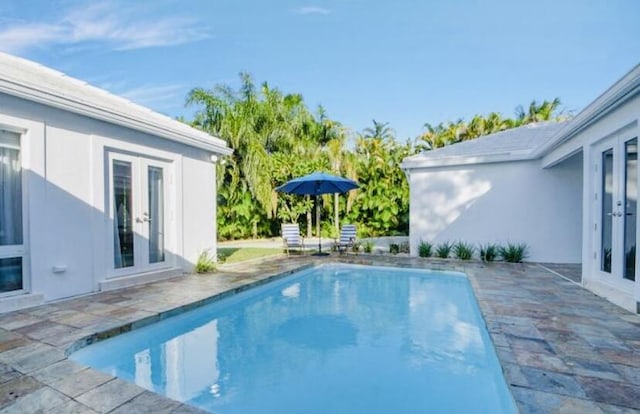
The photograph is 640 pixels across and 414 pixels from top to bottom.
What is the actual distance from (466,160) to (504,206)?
180 cm

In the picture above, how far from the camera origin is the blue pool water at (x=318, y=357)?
11.0ft

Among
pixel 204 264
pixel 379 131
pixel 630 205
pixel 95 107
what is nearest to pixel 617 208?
pixel 630 205

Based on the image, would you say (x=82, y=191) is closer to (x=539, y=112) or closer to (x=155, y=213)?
(x=155, y=213)

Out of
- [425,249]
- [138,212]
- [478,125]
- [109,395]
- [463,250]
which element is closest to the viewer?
[109,395]

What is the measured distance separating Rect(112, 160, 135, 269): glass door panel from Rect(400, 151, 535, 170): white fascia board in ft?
27.1

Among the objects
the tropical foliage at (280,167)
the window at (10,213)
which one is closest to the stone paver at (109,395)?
the window at (10,213)

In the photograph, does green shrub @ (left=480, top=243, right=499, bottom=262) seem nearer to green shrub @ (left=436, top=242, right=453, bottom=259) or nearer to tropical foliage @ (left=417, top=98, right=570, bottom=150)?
green shrub @ (left=436, top=242, right=453, bottom=259)

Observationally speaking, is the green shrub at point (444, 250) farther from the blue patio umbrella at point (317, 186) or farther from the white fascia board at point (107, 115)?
the white fascia board at point (107, 115)

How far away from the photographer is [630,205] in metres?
5.37

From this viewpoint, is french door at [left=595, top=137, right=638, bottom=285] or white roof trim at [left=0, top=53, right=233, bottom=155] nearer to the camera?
white roof trim at [left=0, top=53, right=233, bottom=155]


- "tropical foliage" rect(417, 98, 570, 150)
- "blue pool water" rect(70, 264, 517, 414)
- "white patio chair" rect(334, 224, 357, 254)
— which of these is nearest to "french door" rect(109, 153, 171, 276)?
"blue pool water" rect(70, 264, 517, 414)

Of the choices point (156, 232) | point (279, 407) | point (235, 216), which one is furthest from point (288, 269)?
point (235, 216)

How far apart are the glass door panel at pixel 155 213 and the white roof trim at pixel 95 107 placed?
3.03 feet

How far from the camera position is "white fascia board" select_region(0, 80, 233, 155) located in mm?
5027
